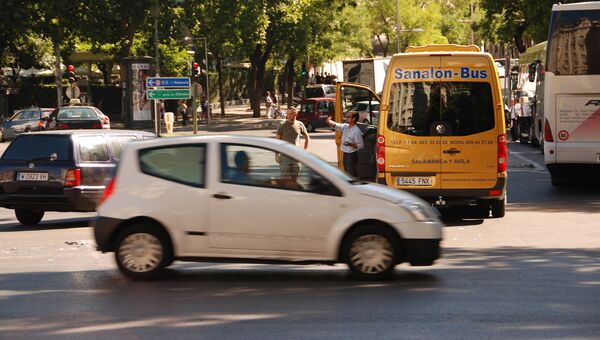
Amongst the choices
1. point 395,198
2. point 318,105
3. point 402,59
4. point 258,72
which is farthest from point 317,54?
point 395,198

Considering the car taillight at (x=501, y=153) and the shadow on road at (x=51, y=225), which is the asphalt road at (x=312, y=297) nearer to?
the car taillight at (x=501, y=153)

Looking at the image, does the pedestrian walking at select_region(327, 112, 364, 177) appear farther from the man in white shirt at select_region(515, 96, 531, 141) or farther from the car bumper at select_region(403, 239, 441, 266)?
the man in white shirt at select_region(515, 96, 531, 141)

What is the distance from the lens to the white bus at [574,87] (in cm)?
2059

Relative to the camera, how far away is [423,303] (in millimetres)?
9328

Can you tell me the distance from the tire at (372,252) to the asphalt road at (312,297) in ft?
0.45

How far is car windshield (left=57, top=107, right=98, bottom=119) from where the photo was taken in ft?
135

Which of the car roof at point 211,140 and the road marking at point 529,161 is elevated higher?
the car roof at point 211,140

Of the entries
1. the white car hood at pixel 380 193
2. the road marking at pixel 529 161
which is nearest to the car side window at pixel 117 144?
the white car hood at pixel 380 193

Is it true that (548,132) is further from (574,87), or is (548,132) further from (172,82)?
(172,82)

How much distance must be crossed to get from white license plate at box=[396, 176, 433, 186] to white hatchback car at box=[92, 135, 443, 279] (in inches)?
220

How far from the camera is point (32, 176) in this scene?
53.4 feet

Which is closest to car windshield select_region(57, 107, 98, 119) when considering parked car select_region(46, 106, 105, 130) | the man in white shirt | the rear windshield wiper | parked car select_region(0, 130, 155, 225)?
parked car select_region(46, 106, 105, 130)

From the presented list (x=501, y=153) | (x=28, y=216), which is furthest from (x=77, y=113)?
(x=501, y=153)

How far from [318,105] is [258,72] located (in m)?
12.6
